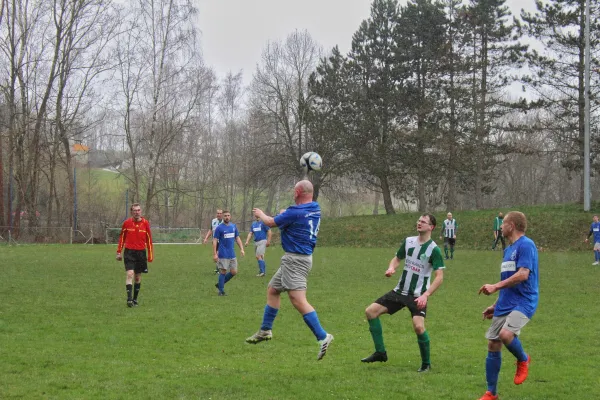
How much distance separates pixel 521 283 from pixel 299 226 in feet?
8.61

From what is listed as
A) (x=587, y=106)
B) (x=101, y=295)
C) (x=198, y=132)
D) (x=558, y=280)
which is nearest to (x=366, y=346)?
(x=101, y=295)

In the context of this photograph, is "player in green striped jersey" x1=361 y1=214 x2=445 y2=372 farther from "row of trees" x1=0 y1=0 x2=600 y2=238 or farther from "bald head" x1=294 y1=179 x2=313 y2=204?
"row of trees" x1=0 y1=0 x2=600 y2=238

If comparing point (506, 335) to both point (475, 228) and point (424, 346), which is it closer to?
point (424, 346)

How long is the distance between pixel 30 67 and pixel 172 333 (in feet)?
123

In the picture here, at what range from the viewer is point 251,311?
1319 cm

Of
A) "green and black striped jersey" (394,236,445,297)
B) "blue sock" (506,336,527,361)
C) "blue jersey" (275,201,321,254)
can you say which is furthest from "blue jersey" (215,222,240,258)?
"blue sock" (506,336,527,361)

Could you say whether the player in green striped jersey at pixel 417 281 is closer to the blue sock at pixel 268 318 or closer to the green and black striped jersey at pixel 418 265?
the green and black striped jersey at pixel 418 265

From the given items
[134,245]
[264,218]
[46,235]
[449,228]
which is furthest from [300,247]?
[46,235]

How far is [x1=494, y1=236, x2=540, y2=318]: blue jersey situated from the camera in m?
6.45

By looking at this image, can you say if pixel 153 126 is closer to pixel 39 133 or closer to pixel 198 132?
pixel 39 133

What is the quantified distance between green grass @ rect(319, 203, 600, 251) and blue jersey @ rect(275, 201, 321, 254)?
30.1m

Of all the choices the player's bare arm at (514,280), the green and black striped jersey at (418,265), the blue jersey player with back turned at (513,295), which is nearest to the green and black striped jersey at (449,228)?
the green and black striped jersey at (418,265)

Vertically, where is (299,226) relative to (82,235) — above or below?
above

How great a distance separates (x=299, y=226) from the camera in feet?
24.6
